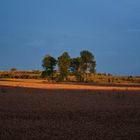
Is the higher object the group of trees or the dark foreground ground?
the group of trees

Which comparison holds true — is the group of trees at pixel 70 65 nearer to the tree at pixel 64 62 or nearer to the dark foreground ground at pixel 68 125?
the tree at pixel 64 62

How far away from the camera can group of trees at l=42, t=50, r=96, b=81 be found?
8700 centimetres

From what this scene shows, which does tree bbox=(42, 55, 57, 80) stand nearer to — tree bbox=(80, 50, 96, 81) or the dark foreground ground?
→ tree bbox=(80, 50, 96, 81)

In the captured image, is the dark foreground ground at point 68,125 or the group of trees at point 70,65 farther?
the group of trees at point 70,65

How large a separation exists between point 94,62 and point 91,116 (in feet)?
256

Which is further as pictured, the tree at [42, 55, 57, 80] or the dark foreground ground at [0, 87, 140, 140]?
the tree at [42, 55, 57, 80]

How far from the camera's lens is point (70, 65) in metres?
91.2

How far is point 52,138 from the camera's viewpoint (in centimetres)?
1070

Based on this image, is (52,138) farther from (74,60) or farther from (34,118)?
(74,60)

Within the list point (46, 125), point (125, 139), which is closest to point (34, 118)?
point (46, 125)

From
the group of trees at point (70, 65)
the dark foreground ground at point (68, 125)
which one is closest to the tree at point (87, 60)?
the group of trees at point (70, 65)

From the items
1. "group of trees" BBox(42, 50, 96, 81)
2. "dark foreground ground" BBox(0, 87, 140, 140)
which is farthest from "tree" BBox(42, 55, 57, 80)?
"dark foreground ground" BBox(0, 87, 140, 140)

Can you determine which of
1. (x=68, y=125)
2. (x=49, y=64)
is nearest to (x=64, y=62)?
(x=49, y=64)

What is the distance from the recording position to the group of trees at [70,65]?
285ft
